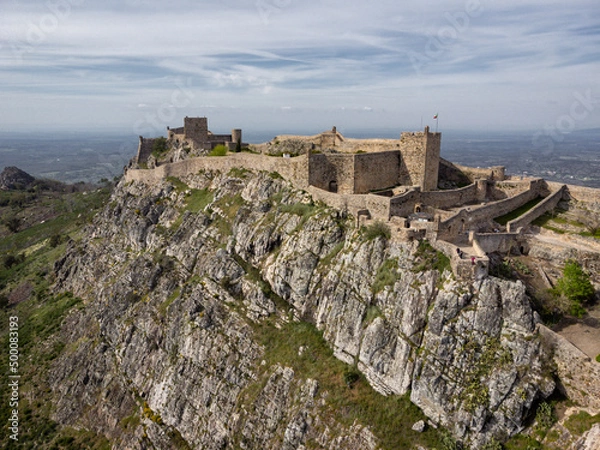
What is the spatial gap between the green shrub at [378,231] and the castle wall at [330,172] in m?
7.81

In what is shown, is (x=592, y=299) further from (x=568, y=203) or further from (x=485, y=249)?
(x=568, y=203)

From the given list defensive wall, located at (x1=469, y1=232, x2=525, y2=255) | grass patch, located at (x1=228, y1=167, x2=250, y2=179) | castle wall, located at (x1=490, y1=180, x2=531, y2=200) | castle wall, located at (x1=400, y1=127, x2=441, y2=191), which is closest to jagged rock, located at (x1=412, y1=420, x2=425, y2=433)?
defensive wall, located at (x1=469, y1=232, x2=525, y2=255)

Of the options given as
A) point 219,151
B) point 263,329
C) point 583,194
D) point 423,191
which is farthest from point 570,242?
point 219,151

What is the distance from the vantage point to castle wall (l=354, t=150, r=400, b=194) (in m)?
41.1

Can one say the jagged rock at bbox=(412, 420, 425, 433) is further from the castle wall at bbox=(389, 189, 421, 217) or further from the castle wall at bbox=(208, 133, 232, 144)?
the castle wall at bbox=(208, 133, 232, 144)

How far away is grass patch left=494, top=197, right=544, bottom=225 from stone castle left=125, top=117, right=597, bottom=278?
1.08 ft

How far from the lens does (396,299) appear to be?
100 ft

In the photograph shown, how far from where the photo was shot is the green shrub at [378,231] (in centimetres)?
3344

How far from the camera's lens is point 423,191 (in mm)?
40469

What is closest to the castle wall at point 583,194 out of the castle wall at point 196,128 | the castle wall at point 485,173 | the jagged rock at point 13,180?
the castle wall at point 485,173

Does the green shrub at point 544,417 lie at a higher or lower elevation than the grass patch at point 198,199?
lower

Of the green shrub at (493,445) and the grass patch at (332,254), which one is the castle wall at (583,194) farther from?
the green shrub at (493,445)

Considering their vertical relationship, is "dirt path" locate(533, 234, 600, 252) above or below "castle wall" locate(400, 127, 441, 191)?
below

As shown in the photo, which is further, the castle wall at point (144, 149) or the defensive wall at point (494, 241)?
the castle wall at point (144, 149)
